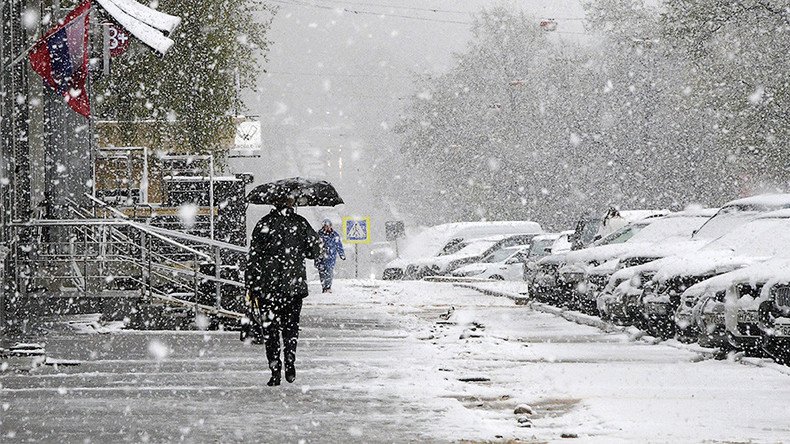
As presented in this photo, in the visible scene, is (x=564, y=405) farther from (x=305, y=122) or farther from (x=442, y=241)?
(x=305, y=122)

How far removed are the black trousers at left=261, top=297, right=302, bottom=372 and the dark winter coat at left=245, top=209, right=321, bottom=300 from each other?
72 millimetres

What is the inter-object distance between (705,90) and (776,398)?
24.9 m

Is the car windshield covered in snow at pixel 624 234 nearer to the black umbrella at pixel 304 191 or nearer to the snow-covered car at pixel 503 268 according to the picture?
the black umbrella at pixel 304 191

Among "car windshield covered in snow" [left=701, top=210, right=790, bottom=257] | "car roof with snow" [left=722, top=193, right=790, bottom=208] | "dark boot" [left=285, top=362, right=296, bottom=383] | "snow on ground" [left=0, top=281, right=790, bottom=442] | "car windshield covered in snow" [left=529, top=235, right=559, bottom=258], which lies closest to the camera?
"snow on ground" [left=0, top=281, right=790, bottom=442]

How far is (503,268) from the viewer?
44375mm

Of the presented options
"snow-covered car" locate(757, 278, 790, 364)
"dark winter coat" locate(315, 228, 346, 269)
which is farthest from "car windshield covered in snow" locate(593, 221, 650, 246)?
"snow-covered car" locate(757, 278, 790, 364)

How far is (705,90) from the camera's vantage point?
116ft

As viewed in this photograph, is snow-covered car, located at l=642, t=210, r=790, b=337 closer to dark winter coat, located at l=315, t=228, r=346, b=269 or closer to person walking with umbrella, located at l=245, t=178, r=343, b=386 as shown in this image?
person walking with umbrella, located at l=245, t=178, r=343, b=386

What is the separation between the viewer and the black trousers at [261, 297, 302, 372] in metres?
12.9

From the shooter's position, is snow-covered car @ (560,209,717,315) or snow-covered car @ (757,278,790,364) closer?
snow-covered car @ (757,278,790,364)

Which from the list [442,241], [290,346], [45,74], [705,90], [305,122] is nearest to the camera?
[290,346]

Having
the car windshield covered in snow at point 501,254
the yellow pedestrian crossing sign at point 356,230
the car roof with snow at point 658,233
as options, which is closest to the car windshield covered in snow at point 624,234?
the car roof with snow at point 658,233

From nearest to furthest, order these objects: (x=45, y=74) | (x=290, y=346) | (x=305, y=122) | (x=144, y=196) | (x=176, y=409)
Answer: (x=176, y=409), (x=290, y=346), (x=45, y=74), (x=144, y=196), (x=305, y=122)

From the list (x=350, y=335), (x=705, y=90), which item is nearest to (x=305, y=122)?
(x=705, y=90)
